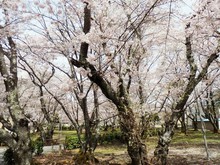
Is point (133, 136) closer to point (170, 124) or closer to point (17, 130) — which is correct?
point (170, 124)

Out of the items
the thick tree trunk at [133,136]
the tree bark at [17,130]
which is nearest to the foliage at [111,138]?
the thick tree trunk at [133,136]

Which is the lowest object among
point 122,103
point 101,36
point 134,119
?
point 134,119

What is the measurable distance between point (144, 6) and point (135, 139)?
4.09 meters

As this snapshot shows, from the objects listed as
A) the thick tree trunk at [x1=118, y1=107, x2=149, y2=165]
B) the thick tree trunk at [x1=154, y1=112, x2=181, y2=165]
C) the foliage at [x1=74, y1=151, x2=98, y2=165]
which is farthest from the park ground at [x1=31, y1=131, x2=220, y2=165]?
the thick tree trunk at [x1=118, y1=107, x2=149, y2=165]

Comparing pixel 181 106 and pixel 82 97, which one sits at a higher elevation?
pixel 82 97

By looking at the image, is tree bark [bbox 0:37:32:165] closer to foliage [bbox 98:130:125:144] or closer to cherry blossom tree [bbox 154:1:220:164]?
cherry blossom tree [bbox 154:1:220:164]

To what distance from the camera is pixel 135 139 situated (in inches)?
236

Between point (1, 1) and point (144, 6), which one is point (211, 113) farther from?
point (1, 1)

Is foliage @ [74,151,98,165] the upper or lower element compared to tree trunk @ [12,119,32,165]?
lower

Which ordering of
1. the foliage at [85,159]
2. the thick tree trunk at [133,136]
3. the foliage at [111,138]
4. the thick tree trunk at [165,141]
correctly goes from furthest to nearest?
the foliage at [111,138] < the foliage at [85,159] < the thick tree trunk at [165,141] < the thick tree trunk at [133,136]

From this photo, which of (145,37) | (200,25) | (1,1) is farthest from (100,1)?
(145,37)

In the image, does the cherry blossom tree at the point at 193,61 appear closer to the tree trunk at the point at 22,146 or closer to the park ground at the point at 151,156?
the park ground at the point at 151,156

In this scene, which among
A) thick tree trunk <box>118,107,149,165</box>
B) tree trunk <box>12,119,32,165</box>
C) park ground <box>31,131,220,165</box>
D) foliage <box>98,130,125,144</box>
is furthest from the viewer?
foliage <box>98,130,125,144</box>

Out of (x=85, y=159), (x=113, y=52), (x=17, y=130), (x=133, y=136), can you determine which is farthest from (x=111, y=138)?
(x=17, y=130)
